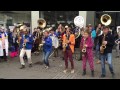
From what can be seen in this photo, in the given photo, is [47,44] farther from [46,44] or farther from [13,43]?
[13,43]

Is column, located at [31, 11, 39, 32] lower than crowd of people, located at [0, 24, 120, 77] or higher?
higher

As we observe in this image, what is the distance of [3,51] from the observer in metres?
13.7

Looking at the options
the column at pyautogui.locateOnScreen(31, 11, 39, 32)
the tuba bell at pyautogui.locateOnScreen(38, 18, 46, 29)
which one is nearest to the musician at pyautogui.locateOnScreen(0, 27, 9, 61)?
the tuba bell at pyautogui.locateOnScreen(38, 18, 46, 29)

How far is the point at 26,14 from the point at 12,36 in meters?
5.55

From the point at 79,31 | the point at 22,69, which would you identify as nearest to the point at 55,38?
the point at 79,31

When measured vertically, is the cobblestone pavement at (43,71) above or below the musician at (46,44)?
below

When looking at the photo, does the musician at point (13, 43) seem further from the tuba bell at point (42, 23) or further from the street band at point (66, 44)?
the tuba bell at point (42, 23)

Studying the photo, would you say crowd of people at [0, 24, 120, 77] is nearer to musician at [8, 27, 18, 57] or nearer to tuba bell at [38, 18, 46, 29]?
musician at [8, 27, 18, 57]

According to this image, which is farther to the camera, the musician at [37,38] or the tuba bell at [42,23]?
the tuba bell at [42,23]

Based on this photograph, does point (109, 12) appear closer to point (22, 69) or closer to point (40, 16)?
point (40, 16)

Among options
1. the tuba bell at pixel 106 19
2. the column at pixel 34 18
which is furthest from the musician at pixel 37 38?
the column at pixel 34 18

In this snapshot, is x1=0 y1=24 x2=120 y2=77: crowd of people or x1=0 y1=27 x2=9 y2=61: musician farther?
x1=0 y1=27 x2=9 y2=61: musician

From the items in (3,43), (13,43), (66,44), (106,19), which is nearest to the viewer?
(66,44)

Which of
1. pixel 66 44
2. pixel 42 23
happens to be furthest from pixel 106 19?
pixel 66 44
